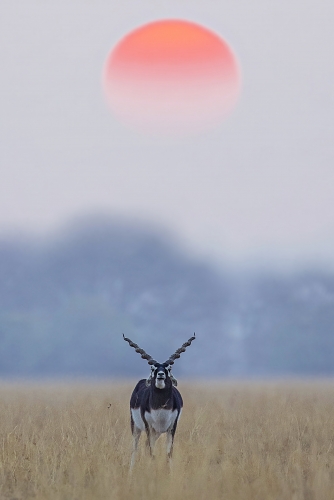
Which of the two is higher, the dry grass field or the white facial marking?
the white facial marking

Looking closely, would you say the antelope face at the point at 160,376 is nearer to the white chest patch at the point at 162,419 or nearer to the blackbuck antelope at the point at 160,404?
the blackbuck antelope at the point at 160,404

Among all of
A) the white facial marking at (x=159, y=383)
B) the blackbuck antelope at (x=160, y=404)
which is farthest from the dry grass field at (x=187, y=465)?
the white facial marking at (x=159, y=383)

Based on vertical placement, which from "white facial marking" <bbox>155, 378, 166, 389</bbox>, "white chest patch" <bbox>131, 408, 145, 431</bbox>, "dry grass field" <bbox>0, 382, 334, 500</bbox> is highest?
"white facial marking" <bbox>155, 378, 166, 389</bbox>

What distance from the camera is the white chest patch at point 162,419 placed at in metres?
13.5

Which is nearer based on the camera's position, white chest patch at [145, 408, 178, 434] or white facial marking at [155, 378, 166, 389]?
white facial marking at [155, 378, 166, 389]

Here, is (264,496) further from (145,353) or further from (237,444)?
(237,444)

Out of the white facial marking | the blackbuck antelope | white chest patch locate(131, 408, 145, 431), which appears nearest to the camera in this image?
the white facial marking

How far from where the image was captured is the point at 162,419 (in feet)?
44.3

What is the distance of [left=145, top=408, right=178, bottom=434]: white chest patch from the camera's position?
1348 cm

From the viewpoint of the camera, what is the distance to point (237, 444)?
50.3 ft

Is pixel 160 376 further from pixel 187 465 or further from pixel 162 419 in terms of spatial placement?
pixel 187 465

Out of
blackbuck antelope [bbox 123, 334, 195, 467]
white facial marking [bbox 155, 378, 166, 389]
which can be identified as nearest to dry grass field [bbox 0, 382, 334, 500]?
blackbuck antelope [bbox 123, 334, 195, 467]

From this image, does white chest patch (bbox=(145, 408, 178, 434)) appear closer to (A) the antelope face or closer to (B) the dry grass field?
(B) the dry grass field

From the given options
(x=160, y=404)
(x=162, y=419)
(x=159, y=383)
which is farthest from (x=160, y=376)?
(x=162, y=419)
